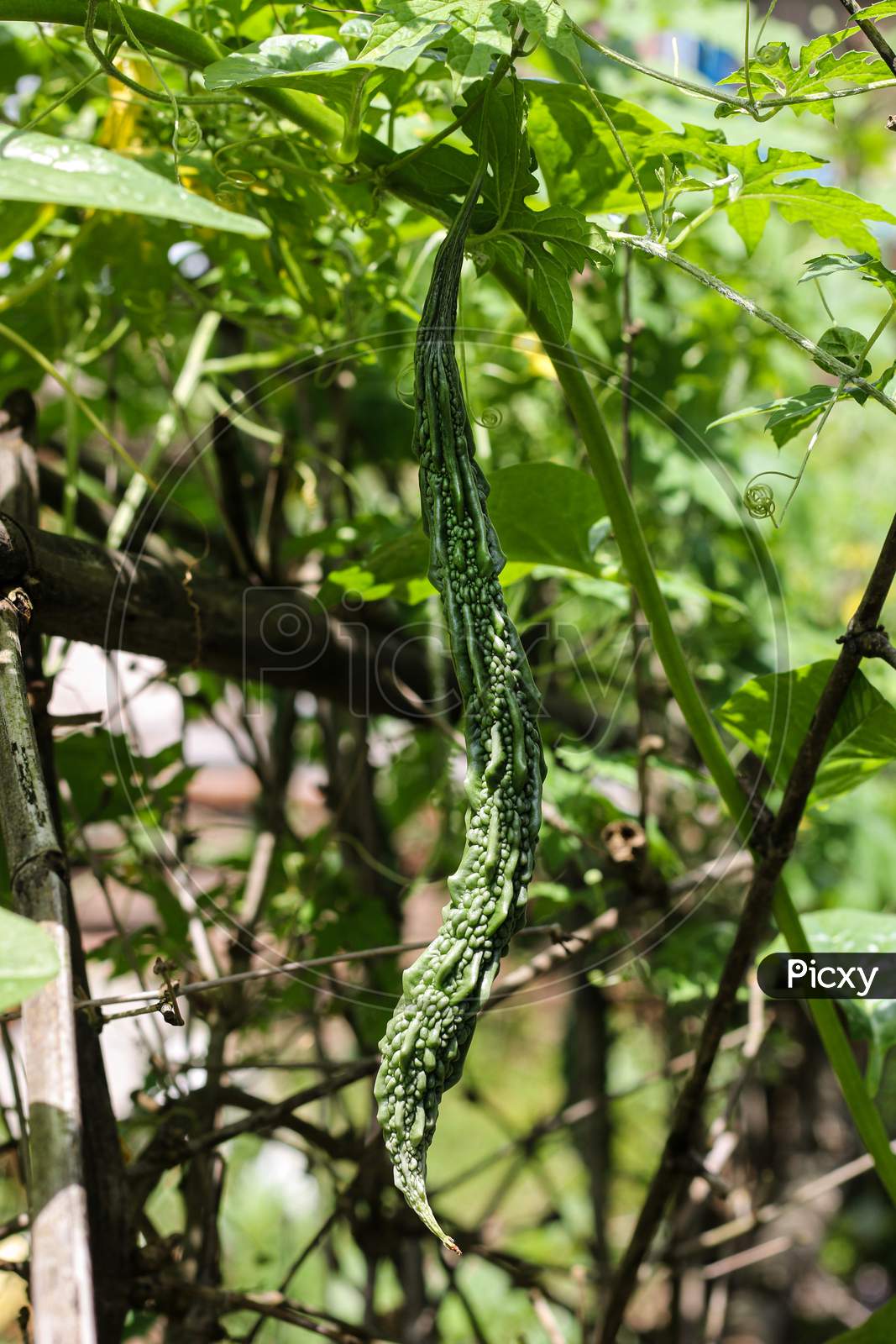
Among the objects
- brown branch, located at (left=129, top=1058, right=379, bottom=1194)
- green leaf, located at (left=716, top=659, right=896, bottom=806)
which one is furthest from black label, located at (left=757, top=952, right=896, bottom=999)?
brown branch, located at (left=129, top=1058, right=379, bottom=1194)

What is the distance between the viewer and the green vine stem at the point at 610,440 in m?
0.59

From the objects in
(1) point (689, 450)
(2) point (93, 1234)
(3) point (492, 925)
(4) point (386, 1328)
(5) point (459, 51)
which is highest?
(1) point (689, 450)

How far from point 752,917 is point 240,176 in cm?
57

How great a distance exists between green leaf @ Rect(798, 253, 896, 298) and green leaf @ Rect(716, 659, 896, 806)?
0.22 metres

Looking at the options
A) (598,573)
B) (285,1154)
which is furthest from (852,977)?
(285,1154)

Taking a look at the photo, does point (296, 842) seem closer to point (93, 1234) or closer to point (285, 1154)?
point (93, 1234)

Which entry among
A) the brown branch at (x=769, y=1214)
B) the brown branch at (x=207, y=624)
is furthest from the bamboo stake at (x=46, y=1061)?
the brown branch at (x=769, y=1214)

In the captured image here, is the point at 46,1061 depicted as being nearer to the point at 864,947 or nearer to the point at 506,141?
the point at 506,141

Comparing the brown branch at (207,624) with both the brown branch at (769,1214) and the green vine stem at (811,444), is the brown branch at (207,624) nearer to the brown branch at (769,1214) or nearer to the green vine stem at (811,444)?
the green vine stem at (811,444)

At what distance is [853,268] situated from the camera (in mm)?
600

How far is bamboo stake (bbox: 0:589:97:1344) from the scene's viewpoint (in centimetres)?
37

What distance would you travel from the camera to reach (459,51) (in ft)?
1.66

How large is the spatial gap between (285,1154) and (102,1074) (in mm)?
1760

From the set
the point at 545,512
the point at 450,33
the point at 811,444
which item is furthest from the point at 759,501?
the point at 450,33
